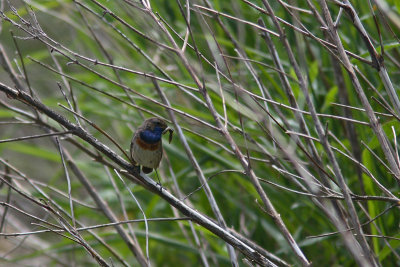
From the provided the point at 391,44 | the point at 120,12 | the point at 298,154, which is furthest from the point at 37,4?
the point at 391,44

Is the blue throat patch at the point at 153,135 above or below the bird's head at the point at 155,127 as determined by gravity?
below

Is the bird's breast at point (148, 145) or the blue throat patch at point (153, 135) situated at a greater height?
the blue throat patch at point (153, 135)

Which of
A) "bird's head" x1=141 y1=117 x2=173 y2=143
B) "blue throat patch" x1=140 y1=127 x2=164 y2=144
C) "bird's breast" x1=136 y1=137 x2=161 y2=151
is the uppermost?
"bird's head" x1=141 y1=117 x2=173 y2=143

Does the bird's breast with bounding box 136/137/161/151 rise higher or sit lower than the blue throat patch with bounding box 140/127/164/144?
lower

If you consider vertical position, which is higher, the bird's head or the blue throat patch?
the bird's head

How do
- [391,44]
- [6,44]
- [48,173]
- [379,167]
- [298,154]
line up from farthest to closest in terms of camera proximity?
[6,44] < [48,173] < [298,154] < [379,167] < [391,44]

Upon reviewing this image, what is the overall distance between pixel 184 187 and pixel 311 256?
989mm

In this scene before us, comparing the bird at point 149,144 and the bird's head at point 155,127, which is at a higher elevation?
the bird's head at point 155,127

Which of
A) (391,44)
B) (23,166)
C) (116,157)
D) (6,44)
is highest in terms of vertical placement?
(391,44)

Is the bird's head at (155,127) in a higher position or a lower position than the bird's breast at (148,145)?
higher

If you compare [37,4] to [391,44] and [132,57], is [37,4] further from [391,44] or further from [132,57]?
[391,44]

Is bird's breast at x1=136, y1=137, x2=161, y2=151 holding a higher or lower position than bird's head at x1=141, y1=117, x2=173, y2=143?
lower

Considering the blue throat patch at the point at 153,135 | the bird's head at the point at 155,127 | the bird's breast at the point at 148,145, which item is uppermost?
the bird's head at the point at 155,127

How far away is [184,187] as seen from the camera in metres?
3.60
